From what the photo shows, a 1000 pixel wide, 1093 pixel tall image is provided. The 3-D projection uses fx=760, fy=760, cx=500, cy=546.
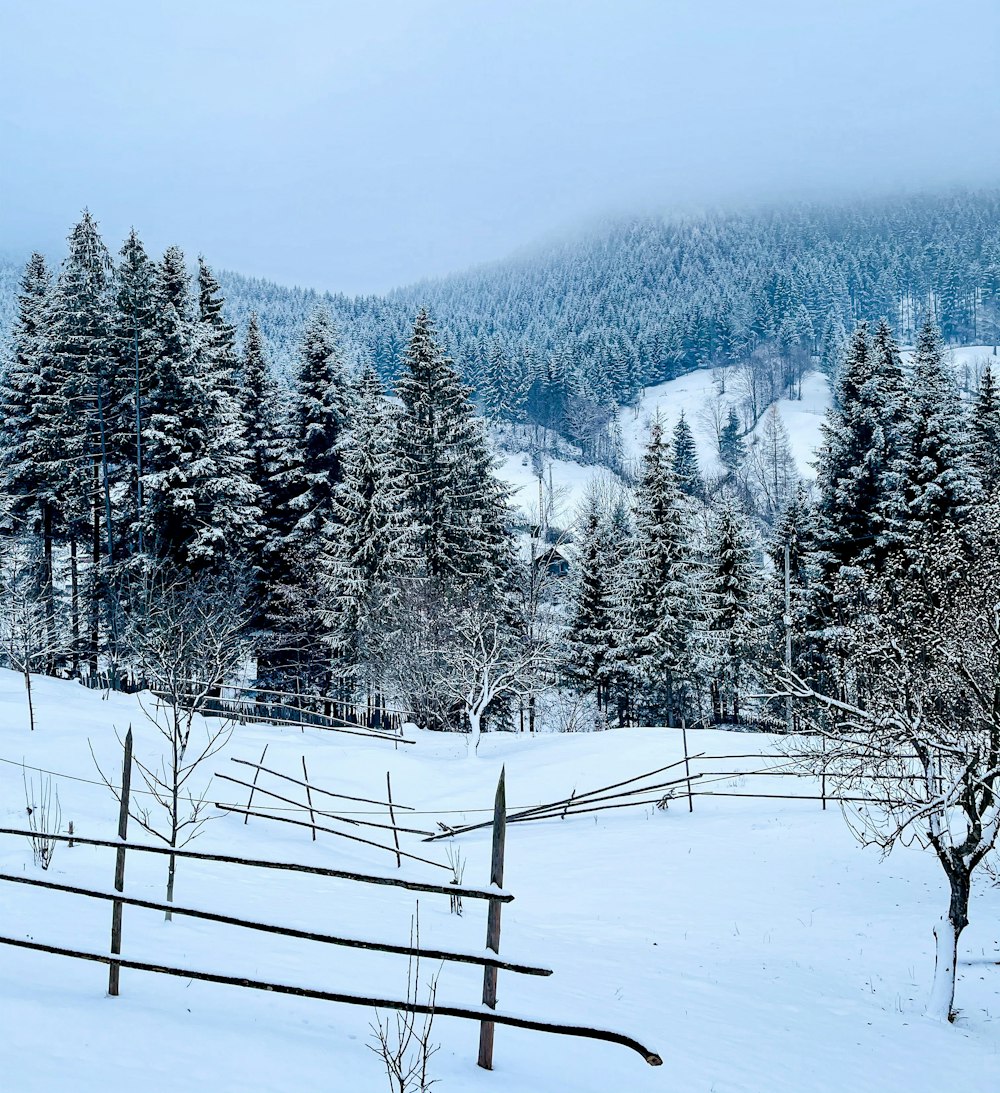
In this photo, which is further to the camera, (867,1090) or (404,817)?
(404,817)

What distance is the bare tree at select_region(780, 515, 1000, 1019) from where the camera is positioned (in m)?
9.38

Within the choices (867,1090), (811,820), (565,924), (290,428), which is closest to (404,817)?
(565,924)

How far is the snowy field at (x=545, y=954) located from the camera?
5.65 meters

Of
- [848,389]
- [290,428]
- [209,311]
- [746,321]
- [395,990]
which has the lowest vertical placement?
[395,990]

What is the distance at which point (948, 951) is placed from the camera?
9.29 meters

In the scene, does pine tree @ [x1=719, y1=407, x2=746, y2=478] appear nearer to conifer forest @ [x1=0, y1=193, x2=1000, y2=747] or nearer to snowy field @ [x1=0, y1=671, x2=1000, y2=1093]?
conifer forest @ [x1=0, y1=193, x2=1000, y2=747]

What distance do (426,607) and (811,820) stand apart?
16.5 m

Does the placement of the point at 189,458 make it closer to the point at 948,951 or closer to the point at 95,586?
the point at 95,586

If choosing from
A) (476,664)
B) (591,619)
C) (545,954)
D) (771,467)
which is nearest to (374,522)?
(476,664)

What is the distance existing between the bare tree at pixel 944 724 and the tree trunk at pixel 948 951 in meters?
0.01

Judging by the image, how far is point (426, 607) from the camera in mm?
30391

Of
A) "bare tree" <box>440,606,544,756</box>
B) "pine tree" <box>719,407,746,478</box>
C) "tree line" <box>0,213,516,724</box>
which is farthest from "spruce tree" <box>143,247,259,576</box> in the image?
"pine tree" <box>719,407,746,478</box>

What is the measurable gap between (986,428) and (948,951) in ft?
106

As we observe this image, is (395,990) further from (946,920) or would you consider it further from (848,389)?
(848,389)
